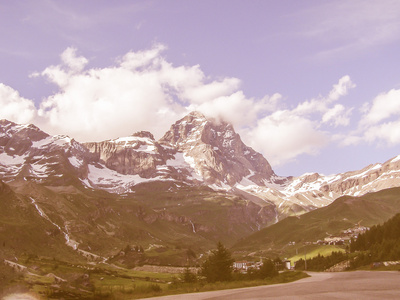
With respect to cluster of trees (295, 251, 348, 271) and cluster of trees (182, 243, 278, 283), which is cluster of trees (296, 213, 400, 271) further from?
cluster of trees (182, 243, 278, 283)

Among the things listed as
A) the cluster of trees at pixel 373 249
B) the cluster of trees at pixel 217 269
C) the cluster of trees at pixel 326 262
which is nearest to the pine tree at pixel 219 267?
the cluster of trees at pixel 217 269

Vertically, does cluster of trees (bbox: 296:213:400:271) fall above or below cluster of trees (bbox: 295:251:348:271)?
above

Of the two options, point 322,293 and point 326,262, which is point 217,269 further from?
point 326,262

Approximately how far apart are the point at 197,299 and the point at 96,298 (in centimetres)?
682

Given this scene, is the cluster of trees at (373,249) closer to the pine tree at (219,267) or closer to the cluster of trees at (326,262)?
the cluster of trees at (326,262)

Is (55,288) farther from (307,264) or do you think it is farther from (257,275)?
(307,264)

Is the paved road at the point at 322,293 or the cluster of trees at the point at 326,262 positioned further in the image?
the cluster of trees at the point at 326,262

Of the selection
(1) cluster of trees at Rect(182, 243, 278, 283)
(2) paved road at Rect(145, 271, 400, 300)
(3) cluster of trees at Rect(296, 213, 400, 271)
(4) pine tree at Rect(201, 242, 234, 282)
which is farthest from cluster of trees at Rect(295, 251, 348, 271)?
(2) paved road at Rect(145, 271, 400, 300)

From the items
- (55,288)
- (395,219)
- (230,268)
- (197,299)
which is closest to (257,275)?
(230,268)

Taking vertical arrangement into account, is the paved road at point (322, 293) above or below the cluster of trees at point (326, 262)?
above

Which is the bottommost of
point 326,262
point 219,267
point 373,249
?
point 326,262

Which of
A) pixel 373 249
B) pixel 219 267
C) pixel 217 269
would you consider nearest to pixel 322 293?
pixel 217 269

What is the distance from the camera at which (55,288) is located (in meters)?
27.9

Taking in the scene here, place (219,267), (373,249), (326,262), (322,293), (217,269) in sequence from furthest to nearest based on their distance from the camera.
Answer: (326,262) → (373,249) → (219,267) → (217,269) → (322,293)
